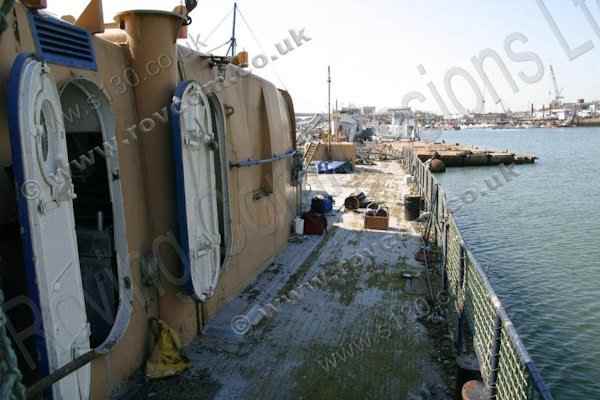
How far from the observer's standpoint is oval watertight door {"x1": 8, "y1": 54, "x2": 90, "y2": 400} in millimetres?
3088

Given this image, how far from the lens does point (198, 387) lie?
5254 mm

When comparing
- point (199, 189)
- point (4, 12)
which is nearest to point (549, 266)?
point (199, 189)

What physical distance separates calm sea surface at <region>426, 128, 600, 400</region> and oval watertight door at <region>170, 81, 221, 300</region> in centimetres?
634

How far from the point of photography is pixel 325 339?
21.0 ft

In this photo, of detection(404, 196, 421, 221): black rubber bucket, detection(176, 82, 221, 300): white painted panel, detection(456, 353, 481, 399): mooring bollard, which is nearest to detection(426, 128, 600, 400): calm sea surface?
detection(404, 196, 421, 221): black rubber bucket

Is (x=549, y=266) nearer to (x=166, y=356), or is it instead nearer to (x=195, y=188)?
(x=195, y=188)

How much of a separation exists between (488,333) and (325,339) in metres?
2.68

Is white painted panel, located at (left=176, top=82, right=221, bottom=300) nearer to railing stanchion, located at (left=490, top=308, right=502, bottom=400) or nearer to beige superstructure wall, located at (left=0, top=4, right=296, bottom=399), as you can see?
beige superstructure wall, located at (left=0, top=4, right=296, bottom=399)

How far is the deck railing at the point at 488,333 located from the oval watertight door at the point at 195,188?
3.33m

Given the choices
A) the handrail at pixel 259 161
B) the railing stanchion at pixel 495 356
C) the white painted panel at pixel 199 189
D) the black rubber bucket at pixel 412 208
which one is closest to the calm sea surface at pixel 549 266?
the black rubber bucket at pixel 412 208

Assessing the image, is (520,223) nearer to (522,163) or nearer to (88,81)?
(88,81)

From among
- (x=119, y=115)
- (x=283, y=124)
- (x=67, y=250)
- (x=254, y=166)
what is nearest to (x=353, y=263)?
(x=254, y=166)

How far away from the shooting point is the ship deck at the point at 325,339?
206 inches

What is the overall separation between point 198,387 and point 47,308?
2505mm
